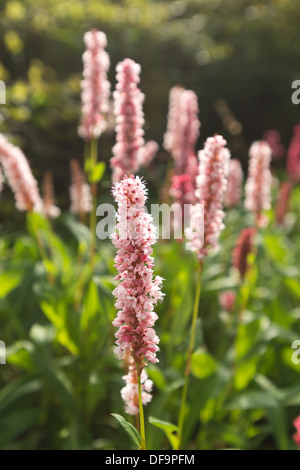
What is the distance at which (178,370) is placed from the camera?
2910 millimetres

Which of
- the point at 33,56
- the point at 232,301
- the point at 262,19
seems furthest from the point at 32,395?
the point at 262,19

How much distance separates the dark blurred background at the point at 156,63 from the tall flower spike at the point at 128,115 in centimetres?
225

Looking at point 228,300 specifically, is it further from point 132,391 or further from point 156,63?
Result: point 156,63

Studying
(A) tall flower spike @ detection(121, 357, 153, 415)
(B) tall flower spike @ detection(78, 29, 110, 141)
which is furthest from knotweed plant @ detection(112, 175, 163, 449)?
(B) tall flower spike @ detection(78, 29, 110, 141)

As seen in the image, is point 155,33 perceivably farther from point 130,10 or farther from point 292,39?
point 292,39

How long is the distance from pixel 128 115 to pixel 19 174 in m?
0.96

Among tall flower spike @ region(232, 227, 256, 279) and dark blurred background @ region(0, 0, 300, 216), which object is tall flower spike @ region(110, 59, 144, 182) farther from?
dark blurred background @ region(0, 0, 300, 216)

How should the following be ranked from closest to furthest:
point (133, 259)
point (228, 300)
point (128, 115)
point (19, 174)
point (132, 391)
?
point (133, 259) → point (132, 391) → point (128, 115) → point (19, 174) → point (228, 300)

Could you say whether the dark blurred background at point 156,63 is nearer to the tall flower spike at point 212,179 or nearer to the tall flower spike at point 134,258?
the tall flower spike at point 212,179

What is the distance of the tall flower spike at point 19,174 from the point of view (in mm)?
2799

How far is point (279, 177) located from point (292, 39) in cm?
376

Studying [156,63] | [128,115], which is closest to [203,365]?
[128,115]

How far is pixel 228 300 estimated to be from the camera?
3.77 meters

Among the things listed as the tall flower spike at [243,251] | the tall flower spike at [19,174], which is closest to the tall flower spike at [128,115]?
the tall flower spike at [19,174]
